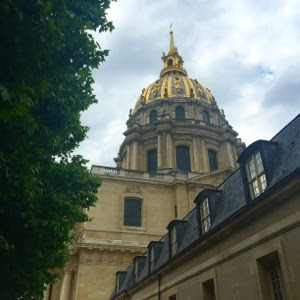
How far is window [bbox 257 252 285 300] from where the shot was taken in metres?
9.14

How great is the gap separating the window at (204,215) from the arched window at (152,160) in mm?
33553

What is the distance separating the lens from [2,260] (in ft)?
30.4

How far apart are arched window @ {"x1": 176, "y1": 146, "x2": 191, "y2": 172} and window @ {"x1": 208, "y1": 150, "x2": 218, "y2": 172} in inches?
129

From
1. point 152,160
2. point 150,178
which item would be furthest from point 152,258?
point 152,160

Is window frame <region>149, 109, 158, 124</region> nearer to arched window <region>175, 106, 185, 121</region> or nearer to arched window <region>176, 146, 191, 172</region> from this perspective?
arched window <region>175, 106, 185, 121</region>

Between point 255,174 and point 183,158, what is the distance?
37.3 m

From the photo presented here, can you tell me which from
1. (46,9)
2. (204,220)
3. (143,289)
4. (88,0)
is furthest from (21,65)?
(143,289)

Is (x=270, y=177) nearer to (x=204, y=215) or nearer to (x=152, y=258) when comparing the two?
(x=204, y=215)

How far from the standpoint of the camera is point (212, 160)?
49250 millimetres

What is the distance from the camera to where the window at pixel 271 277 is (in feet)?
30.0

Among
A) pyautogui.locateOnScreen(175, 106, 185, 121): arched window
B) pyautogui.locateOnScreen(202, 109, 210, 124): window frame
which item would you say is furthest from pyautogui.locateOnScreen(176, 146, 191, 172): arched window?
pyautogui.locateOnScreen(202, 109, 210, 124): window frame

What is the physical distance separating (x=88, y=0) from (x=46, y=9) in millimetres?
2807

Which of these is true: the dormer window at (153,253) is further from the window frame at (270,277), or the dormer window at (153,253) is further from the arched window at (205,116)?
the arched window at (205,116)

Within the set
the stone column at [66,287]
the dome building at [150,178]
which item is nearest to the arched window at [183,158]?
the dome building at [150,178]
